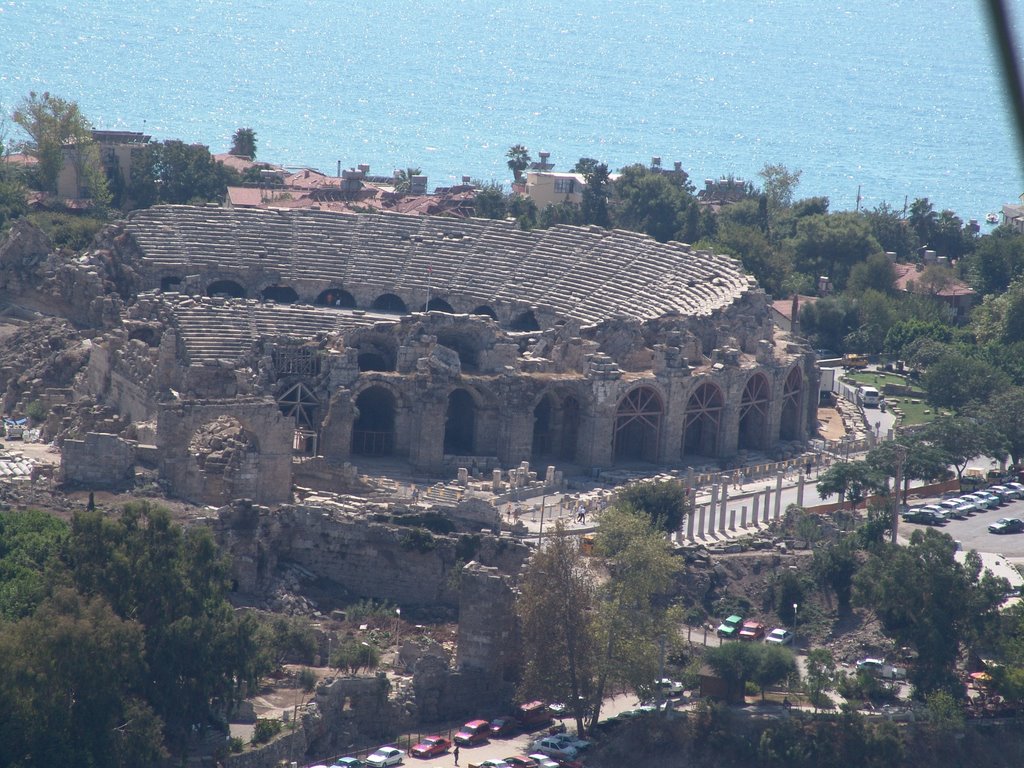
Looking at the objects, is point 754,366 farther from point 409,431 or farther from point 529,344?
point 409,431

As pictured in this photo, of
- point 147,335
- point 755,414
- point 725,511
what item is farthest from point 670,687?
point 147,335

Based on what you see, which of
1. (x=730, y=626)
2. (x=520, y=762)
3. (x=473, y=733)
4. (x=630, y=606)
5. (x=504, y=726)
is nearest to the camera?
(x=520, y=762)

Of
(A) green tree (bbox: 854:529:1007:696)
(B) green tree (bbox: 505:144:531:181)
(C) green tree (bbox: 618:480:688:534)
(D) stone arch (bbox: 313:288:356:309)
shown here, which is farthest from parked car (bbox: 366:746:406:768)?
(B) green tree (bbox: 505:144:531:181)

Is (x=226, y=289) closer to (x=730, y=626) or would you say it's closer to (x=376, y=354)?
(x=376, y=354)

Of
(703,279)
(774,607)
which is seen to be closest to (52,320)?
(703,279)

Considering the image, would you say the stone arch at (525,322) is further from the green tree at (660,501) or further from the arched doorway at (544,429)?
the green tree at (660,501)

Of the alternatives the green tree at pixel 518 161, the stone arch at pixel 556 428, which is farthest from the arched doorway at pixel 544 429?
the green tree at pixel 518 161

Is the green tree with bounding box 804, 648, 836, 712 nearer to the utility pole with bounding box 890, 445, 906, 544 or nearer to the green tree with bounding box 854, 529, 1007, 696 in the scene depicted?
the green tree with bounding box 854, 529, 1007, 696
